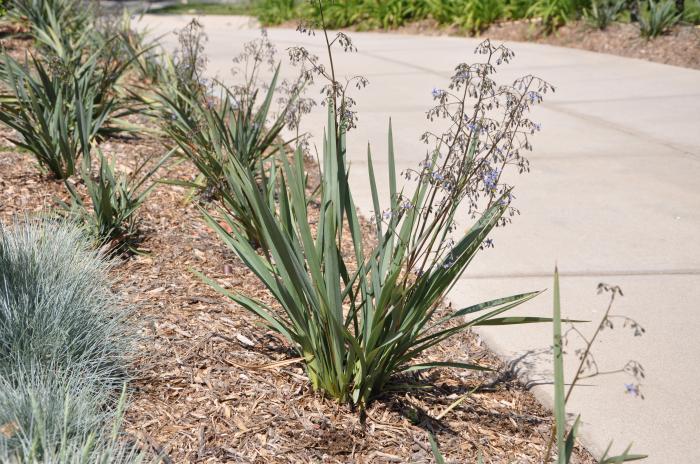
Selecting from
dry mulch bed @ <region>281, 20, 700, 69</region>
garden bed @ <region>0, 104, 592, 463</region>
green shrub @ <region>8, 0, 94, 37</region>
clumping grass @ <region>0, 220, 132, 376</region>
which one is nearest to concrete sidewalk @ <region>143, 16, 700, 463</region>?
garden bed @ <region>0, 104, 592, 463</region>

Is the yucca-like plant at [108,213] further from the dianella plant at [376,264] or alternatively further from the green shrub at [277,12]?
the green shrub at [277,12]

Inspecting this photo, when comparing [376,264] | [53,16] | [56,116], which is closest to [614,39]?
[53,16]

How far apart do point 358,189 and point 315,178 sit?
0.36 m

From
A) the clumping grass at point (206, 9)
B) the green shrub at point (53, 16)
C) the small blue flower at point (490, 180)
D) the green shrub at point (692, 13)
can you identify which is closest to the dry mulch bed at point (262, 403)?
the small blue flower at point (490, 180)

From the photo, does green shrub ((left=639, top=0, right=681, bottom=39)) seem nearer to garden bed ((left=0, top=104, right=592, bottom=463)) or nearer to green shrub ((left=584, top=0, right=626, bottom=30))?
green shrub ((left=584, top=0, right=626, bottom=30))

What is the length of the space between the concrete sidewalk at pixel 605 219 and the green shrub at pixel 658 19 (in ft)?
2.14

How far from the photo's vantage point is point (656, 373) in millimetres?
3643

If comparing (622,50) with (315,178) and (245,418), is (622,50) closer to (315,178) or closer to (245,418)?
(315,178)

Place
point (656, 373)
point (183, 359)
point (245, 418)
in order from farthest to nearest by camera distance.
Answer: point (656, 373) → point (183, 359) → point (245, 418)

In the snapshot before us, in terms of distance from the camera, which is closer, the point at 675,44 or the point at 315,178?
the point at 315,178

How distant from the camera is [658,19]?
10758mm

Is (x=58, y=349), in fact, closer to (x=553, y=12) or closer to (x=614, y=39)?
(x=614, y=39)

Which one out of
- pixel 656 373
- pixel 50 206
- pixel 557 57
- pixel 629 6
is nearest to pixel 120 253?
pixel 50 206

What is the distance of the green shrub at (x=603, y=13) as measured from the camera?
455 inches
